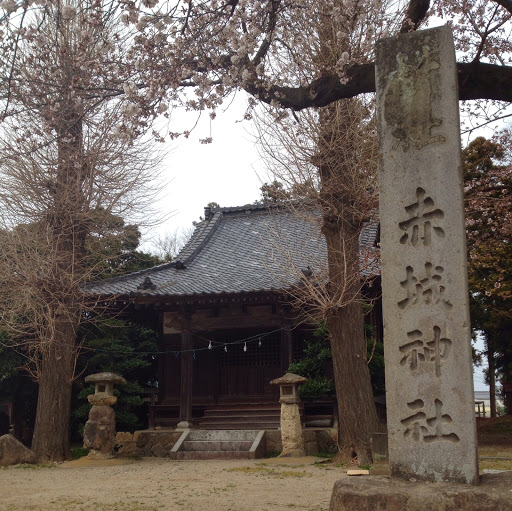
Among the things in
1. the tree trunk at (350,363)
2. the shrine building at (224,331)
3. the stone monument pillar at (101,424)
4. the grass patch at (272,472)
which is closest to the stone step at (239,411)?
the shrine building at (224,331)

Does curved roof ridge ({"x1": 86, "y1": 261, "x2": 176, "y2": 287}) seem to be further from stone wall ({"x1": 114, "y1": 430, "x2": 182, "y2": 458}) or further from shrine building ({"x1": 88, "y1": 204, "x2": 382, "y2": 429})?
stone wall ({"x1": 114, "y1": 430, "x2": 182, "y2": 458})

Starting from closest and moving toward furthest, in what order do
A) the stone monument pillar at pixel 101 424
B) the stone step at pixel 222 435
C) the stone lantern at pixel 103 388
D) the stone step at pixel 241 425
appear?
the stone monument pillar at pixel 101 424, the stone lantern at pixel 103 388, the stone step at pixel 222 435, the stone step at pixel 241 425

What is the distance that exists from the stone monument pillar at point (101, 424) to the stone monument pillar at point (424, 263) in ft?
31.8

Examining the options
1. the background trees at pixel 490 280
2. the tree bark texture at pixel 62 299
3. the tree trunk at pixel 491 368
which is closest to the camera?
the tree bark texture at pixel 62 299

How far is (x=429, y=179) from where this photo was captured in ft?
16.7

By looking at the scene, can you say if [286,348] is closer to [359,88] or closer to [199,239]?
[199,239]

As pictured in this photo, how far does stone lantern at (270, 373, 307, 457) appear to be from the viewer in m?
13.1

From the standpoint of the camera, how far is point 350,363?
11250 millimetres

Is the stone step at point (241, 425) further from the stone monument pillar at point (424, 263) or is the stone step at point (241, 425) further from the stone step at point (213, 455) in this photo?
the stone monument pillar at point (424, 263)

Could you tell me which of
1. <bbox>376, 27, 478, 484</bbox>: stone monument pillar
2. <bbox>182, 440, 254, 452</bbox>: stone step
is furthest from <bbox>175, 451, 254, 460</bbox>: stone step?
<bbox>376, 27, 478, 484</bbox>: stone monument pillar

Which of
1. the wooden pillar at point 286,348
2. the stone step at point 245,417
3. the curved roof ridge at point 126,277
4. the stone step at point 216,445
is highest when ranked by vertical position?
the curved roof ridge at point 126,277

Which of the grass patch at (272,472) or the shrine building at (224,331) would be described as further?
the shrine building at (224,331)

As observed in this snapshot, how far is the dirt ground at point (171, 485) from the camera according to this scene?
7.46 m

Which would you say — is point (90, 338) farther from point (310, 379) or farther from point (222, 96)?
point (222, 96)
